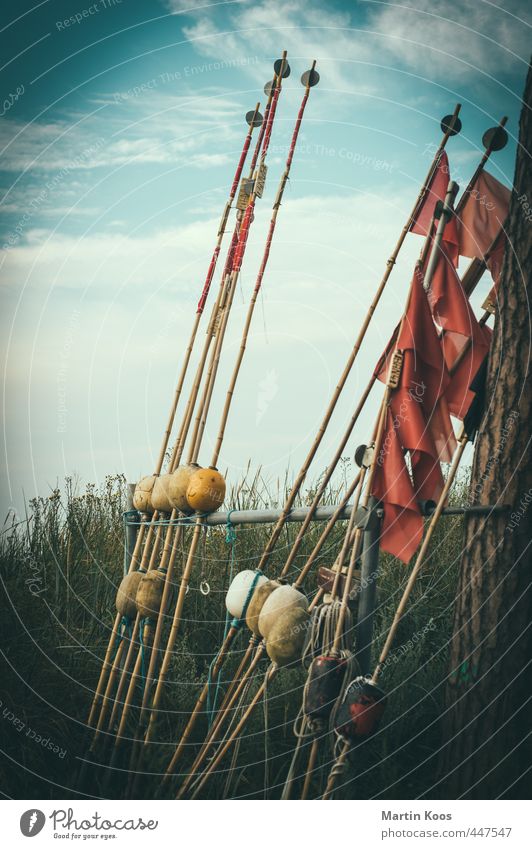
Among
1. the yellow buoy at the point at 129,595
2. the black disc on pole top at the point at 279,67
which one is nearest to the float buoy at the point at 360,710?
the yellow buoy at the point at 129,595

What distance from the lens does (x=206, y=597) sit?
4035mm

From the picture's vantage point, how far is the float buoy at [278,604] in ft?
7.93

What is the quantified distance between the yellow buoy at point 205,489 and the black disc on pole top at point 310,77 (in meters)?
1.30

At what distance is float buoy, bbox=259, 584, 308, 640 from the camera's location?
2.42m

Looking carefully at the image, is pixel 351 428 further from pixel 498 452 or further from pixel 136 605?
pixel 136 605

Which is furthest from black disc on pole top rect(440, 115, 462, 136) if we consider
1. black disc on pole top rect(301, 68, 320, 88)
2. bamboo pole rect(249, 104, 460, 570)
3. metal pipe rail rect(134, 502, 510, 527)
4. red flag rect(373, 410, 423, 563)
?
metal pipe rail rect(134, 502, 510, 527)

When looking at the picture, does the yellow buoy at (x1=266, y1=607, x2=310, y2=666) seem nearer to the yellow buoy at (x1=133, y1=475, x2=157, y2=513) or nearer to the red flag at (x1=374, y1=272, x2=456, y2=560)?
the red flag at (x1=374, y1=272, x2=456, y2=560)

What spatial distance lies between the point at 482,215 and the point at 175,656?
2.05 metres

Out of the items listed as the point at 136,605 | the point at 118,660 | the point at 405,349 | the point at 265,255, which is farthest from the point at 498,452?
the point at 118,660

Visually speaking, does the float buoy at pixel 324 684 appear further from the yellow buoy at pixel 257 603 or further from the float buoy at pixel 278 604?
the yellow buoy at pixel 257 603

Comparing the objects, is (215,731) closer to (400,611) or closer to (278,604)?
(278,604)

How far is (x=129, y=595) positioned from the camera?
3135 millimetres

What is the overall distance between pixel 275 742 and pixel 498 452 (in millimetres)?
1240

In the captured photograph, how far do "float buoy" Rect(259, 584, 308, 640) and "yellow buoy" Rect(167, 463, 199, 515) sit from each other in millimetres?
572
